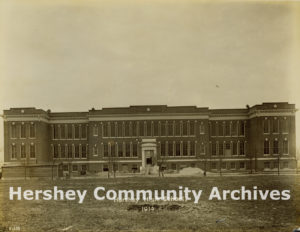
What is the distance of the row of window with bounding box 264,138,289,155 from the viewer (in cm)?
1525

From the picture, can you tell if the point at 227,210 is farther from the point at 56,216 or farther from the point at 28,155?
the point at 28,155

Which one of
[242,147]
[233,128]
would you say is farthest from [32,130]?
[242,147]

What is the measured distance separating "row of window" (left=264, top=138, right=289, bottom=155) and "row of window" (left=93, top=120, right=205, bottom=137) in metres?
3.12

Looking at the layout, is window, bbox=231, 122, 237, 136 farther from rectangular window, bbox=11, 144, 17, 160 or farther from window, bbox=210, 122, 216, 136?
rectangular window, bbox=11, 144, 17, 160

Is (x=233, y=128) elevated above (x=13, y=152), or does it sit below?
above

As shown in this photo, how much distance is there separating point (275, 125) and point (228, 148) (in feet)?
7.82

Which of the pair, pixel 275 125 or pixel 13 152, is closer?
pixel 13 152

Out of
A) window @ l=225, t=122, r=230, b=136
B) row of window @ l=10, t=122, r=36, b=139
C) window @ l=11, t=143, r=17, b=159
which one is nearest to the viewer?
window @ l=11, t=143, r=17, b=159

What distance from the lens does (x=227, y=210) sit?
13453mm

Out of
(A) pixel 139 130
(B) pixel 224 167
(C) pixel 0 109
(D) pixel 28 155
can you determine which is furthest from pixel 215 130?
(C) pixel 0 109

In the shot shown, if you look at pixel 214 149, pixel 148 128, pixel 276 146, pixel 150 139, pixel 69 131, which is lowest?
pixel 214 149

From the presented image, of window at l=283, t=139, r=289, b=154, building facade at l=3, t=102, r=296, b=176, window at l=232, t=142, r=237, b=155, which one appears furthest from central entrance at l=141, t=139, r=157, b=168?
window at l=283, t=139, r=289, b=154

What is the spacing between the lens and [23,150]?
16266mm

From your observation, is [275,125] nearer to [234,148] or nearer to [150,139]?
[234,148]
